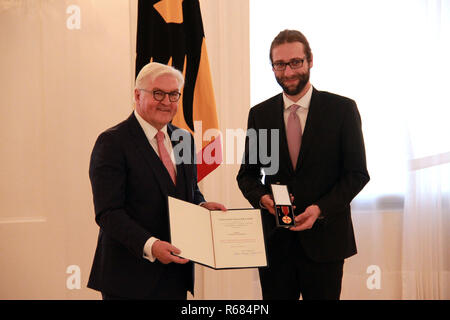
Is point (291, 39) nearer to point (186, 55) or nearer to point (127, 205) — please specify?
point (127, 205)

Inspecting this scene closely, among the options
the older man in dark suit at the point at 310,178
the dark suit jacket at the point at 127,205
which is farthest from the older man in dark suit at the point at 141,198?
the older man in dark suit at the point at 310,178

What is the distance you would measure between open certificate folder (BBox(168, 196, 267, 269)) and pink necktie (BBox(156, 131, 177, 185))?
0.15 metres

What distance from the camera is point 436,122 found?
3842 millimetres

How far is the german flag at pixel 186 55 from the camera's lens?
3.27 m

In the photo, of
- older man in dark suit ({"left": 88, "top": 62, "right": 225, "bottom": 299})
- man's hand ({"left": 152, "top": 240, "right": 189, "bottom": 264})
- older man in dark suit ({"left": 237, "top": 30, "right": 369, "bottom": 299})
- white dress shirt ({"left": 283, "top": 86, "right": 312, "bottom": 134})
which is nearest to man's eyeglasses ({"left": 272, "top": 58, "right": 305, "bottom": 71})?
older man in dark suit ({"left": 237, "top": 30, "right": 369, "bottom": 299})

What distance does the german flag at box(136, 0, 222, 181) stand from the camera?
3273mm

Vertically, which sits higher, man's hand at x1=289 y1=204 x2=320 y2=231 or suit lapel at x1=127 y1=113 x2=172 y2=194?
suit lapel at x1=127 y1=113 x2=172 y2=194

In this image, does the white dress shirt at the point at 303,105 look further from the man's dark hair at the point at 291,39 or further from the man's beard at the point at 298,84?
the man's dark hair at the point at 291,39

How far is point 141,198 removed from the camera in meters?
2.04

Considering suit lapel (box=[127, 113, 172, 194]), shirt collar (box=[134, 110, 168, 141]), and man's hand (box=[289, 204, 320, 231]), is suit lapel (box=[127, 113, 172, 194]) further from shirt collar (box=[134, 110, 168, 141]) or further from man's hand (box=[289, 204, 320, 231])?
man's hand (box=[289, 204, 320, 231])

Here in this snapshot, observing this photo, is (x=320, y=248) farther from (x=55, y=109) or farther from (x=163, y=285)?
(x=55, y=109)

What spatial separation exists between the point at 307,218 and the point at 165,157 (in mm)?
662

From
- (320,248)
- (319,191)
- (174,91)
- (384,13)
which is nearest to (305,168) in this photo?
(319,191)

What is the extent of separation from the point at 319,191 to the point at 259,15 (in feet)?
6.52
